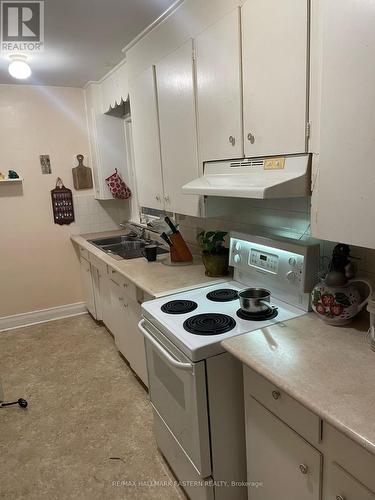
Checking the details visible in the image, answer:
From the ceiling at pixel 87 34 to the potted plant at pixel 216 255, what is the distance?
4.29 ft

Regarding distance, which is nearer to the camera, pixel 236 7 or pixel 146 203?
pixel 236 7

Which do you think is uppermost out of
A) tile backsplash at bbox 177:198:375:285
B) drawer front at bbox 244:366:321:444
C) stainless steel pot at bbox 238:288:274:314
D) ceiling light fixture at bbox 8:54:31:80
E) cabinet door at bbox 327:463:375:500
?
ceiling light fixture at bbox 8:54:31:80

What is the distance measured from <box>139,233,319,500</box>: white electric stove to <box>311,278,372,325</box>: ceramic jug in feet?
0.45

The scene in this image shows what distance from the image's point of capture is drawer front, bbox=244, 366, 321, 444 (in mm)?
1077

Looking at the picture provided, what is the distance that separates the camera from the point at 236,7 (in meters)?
1.50

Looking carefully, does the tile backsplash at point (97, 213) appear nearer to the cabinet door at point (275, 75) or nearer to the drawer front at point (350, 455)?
the cabinet door at point (275, 75)

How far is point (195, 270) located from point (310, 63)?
1423 millimetres

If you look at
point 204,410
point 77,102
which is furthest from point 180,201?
point 77,102

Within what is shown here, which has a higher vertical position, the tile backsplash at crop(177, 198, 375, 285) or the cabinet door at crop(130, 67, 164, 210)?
the cabinet door at crop(130, 67, 164, 210)

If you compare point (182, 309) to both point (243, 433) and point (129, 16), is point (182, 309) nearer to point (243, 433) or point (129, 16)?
point (243, 433)

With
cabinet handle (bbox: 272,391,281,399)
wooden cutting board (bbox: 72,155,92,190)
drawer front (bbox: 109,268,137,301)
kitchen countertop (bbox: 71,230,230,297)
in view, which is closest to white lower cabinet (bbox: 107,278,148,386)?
drawer front (bbox: 109,268,137,301)

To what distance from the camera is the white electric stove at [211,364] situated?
1.42 meters

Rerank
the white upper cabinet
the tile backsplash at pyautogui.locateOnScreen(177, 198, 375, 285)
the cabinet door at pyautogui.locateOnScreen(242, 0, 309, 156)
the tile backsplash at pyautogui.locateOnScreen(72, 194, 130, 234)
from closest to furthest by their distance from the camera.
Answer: the white upper cabinet → the cabinet door at pyautogui.locateOnScreen(242, 0, 309, 156) → the tile backsplash at pyautogui.locateOnScreen(177, 198, 375, 285) → the tile backsplash at pyautogui.locateOnScreen(72, 194, 130, 234)

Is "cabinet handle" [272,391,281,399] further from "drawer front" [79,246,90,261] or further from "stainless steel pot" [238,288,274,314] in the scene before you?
"drawer front" [79,246,90,261]
